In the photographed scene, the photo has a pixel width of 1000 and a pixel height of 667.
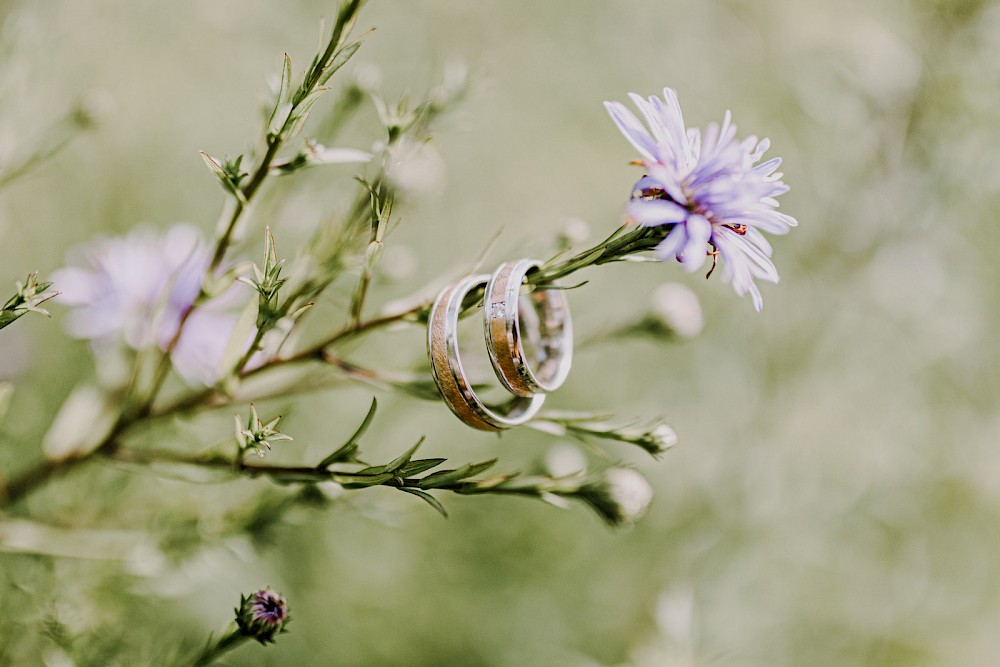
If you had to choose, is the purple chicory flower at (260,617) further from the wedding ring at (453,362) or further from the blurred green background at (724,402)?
the blurred green background at (724,402)

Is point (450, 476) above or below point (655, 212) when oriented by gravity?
below

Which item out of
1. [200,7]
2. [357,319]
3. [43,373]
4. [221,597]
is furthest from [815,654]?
[200,7]

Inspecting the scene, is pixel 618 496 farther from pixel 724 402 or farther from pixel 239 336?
pixel 724 402

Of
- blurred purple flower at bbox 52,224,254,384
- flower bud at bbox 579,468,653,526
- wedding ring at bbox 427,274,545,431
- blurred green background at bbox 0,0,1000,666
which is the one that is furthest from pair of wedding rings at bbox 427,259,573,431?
blurred green background at bbox 0,0,1000,666

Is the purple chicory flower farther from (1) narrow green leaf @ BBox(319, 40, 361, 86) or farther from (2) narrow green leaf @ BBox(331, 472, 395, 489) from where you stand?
(1) narrow green leaf @ BBox(319, 40, 361, 86)

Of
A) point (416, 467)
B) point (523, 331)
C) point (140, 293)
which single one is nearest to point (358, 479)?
point (416, 467)

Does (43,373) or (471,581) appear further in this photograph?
(471,581)

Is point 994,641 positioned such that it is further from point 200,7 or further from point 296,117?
→ point 200,7
